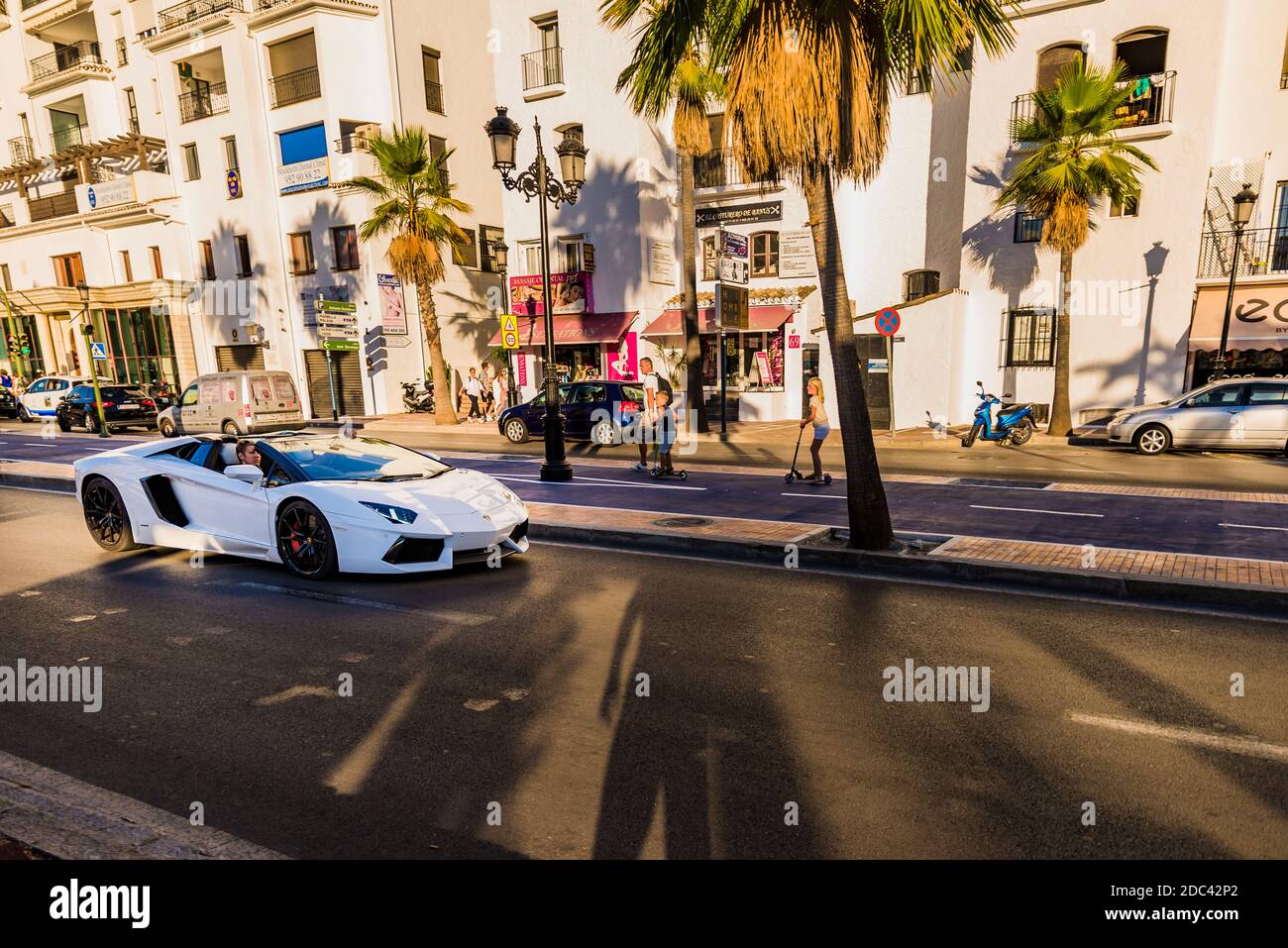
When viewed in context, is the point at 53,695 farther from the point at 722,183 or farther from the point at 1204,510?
the point at 722,183

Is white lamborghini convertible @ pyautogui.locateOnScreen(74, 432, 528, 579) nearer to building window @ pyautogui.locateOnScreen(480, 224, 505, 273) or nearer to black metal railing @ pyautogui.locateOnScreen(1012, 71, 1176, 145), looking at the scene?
black metal railing @ pyautogui.locateOnScreen(1012, 71, 1176, 145)

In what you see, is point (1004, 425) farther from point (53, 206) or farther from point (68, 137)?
point (68, 137)

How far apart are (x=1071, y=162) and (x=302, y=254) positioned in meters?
28.7

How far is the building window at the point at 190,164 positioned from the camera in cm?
3272

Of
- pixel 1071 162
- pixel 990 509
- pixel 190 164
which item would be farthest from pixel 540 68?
pixel 990 509

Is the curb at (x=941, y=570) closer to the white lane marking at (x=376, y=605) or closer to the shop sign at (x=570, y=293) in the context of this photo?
the white lane marking at (x=376, y=605)

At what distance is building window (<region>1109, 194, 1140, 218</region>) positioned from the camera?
18.0m

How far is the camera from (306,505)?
689 cm

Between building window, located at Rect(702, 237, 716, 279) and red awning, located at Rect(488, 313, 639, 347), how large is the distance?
2.89 metres

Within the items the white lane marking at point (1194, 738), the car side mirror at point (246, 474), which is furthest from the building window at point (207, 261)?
the white lane marking at point (1194, 738)

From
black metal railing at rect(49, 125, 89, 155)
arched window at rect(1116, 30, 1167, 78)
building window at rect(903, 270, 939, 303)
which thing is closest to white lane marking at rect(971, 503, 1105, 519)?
building window at rect(903, 270, 939, 303)

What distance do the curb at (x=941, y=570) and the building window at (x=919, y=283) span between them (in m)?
17.6

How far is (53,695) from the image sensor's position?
15.6ft
